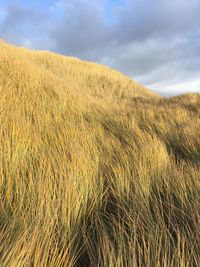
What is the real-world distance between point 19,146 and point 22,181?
50 centimetres

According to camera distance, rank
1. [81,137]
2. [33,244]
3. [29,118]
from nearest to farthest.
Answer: [33,244], [81,137], [29,118]

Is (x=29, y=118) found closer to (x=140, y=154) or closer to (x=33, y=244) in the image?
(x=140, y=154)

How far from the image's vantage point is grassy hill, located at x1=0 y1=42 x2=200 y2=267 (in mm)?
1158

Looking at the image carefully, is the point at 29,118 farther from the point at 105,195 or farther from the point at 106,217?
the point at 106,217

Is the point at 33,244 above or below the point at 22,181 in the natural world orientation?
below

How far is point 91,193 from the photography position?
1767mm

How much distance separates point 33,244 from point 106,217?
564 mm

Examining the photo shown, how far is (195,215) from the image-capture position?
142 centimetres

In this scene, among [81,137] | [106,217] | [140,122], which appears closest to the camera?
[106,217]

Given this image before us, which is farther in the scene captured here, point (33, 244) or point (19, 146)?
point (19, 146)

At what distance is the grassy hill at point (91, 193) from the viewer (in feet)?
3.80

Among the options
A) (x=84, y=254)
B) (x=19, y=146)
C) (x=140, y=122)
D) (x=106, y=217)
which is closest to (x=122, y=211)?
(x=106, y=217)

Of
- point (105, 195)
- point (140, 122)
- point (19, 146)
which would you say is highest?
point (140, 122)

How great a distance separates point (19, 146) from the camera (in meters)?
2.18
